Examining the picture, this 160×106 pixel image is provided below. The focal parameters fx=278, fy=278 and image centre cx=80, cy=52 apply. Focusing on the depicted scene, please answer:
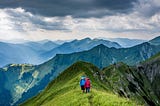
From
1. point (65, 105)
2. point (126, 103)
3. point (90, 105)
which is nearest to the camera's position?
point (126, 103)

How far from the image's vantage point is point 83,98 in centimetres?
6206

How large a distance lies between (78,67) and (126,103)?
5848 inches

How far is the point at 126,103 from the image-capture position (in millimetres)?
51156

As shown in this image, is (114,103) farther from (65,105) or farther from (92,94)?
(65,105)

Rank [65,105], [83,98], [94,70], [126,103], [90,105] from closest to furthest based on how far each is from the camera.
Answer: [126,103]
[90,105]
[83,98]
[65,105]
[94,70]

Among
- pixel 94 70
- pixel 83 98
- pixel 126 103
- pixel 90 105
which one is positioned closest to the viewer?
pixel 126 103

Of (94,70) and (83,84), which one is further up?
(83,84)

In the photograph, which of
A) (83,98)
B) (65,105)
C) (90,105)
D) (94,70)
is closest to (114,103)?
(90,105)

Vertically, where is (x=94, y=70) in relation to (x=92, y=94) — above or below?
below

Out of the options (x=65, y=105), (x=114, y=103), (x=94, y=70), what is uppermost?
(x=114, y=103)

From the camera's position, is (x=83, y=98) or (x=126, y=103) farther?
(x=83, y=98)

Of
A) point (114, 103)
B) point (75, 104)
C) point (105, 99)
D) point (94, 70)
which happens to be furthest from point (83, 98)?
point (94, 70)

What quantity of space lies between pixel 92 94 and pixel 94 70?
135743 millimetres

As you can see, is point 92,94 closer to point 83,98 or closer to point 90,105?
point 83,98
